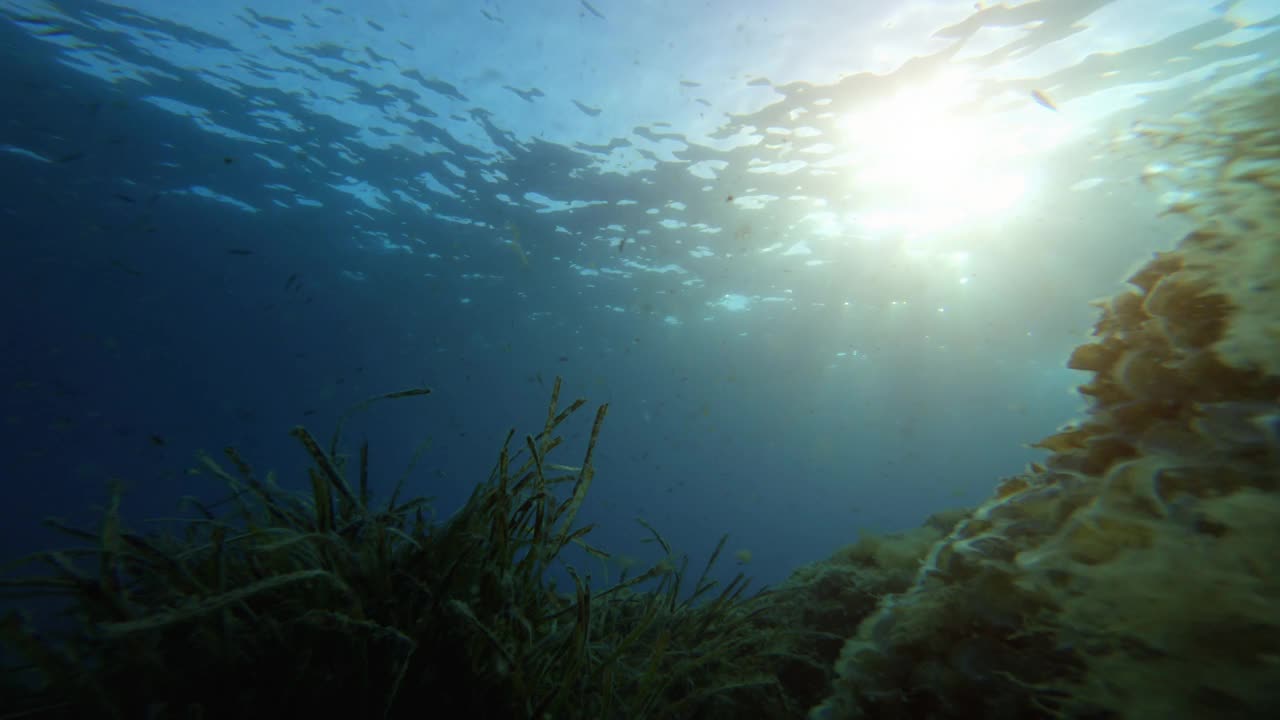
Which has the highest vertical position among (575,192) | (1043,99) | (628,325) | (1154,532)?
(575,192)

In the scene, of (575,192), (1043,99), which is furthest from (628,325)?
(1043,99)

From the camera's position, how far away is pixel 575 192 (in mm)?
16969

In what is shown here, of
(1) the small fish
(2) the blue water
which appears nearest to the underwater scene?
(2) the blue water

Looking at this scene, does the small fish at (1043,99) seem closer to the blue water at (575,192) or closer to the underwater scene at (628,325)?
the blue water at (575,192)

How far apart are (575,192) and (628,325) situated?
1223cm

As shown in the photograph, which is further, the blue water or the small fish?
the blue water

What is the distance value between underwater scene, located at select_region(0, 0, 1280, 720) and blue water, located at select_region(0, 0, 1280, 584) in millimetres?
147

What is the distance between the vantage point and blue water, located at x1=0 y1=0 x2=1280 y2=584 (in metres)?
11.0

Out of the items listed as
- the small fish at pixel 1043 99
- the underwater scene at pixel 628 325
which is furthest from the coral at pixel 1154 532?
the small fish at pixel 1043 99

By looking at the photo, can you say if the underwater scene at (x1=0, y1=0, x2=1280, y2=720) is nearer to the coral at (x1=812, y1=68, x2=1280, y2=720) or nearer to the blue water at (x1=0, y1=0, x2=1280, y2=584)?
the coral at (x1=812, y1=68, x2=1280, y2=720)

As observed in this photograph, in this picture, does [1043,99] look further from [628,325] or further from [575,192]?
[628,325]

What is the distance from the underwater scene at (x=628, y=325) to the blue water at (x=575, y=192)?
15 cm

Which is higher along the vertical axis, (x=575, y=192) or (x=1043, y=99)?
(x=575, y=192)

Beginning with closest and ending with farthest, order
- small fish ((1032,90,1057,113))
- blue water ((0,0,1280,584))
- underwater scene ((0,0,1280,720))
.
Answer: underwater scene ((0,0,1280,720)) → small fish ((1032,90,1057,113)) → blue water ((0,0,1280,584))
